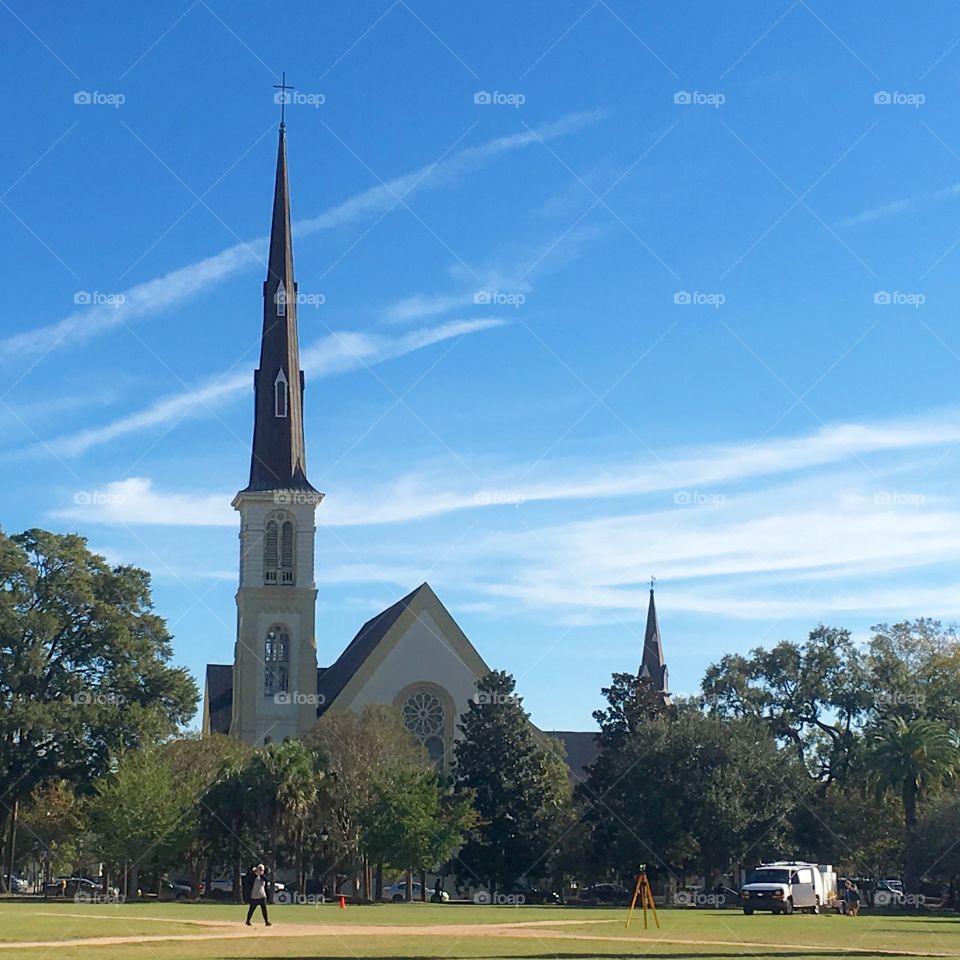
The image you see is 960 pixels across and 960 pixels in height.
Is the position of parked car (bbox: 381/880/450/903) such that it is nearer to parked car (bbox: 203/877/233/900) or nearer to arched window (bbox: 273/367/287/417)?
parked car (bbox: 203/877/233/900)

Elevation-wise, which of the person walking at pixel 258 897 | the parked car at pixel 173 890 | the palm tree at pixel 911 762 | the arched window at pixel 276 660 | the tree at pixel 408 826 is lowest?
the parked car at pixel 173 890

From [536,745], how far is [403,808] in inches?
509

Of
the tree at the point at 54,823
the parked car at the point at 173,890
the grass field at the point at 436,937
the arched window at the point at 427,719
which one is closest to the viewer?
the grass field at the point at 436,937

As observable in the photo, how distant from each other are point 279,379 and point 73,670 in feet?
81.8

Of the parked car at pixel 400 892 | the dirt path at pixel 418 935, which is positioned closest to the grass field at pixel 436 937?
the dirt path at pixel 418 935

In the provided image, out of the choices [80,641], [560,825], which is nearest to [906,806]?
[560,825]

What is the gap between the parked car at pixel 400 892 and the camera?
74.0m

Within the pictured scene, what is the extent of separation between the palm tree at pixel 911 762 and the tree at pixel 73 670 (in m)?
34.1

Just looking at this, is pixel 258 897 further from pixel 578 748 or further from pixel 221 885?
pixel 578 748

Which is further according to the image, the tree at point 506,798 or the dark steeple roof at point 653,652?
the dark steeple roof at point 653,652

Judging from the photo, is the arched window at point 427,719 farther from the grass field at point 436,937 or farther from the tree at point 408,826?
the grass field at point 436,937

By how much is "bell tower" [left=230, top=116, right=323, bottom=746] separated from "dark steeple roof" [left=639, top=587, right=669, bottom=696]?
151 feet

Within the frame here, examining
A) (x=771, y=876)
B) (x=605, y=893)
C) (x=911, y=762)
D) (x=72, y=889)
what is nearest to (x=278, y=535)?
(x=605, y=893)

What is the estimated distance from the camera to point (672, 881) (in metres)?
70.0
